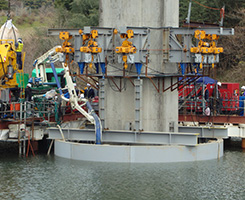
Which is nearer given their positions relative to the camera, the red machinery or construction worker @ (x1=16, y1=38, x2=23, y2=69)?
construction worker @ (x1=16, y1=38, x2=23, y2=69)

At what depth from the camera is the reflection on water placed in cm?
2405

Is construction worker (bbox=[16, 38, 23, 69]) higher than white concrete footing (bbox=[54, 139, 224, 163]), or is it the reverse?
construction worker (bbox=[16, 38, 23, 69])

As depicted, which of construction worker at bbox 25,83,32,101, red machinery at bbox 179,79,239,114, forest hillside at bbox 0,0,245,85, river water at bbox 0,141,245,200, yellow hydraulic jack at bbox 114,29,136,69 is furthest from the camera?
forest hillside at bbox 0,0,245,85

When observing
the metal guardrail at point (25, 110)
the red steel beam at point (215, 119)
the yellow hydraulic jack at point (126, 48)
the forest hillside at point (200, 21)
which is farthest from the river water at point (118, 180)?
the forest hillside at point (200, 21)

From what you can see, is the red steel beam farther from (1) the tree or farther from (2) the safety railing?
(1) the tree

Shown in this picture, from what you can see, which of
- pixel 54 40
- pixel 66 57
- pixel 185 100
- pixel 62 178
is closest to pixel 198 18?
pixel 54 40

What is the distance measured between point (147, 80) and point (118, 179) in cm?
726

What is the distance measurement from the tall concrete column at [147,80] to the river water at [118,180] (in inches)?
126

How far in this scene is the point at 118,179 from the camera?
86.9 feet

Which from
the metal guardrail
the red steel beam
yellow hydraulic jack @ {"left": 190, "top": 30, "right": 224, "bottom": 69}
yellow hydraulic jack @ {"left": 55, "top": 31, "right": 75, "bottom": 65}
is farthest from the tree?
yellow hydraulic jack @ {"left": 55, "top": 31, "right": 75, "bottom": 65}

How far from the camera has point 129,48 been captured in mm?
29312

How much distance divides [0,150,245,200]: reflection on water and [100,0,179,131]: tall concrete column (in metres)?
3.22

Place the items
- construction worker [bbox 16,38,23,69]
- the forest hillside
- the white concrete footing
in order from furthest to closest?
the forest hillside
construction worker [bbox 16,38,23,69]
the white concrete footing

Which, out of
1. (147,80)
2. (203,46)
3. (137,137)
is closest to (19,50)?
(147,80)
